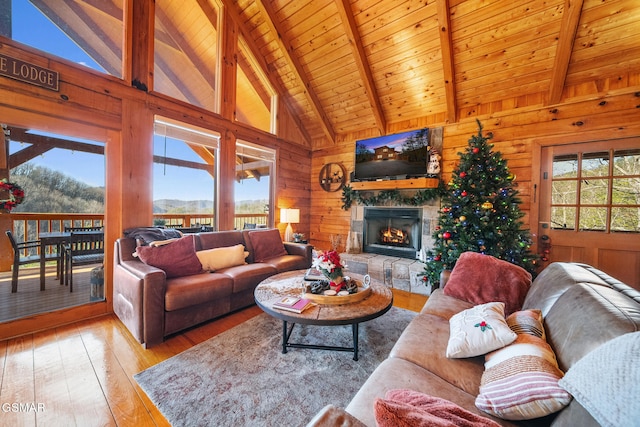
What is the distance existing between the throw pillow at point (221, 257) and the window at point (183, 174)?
3.26ft

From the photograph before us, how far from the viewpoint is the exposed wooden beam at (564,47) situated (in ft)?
7.75

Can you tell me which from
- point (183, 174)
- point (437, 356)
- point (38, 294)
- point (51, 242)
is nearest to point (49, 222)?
point (51, 242)

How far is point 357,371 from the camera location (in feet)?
5.71

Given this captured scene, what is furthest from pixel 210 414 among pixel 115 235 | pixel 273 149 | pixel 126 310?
A: pixel 273 149

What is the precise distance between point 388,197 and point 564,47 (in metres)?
2.65

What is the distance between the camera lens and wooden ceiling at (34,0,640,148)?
258 cm

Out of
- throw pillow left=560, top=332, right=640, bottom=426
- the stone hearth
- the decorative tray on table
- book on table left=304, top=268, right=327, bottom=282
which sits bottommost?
the stone hearth

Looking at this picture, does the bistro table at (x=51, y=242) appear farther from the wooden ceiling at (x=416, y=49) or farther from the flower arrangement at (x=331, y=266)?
the flower arrangement at (x=331, y=266)

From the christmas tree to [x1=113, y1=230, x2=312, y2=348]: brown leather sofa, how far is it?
2.21 m

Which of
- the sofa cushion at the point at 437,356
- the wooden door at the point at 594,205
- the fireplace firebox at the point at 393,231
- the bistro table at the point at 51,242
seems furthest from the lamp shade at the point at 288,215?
the wooden door at the point at 594,205

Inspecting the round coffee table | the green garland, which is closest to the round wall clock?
the green garland

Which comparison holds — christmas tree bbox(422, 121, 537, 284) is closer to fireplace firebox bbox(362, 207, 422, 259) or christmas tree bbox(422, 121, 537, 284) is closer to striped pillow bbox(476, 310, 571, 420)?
fireplace firebox bbox(362, 207, 422, 259)

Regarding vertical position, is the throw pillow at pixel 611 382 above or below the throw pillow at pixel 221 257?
above

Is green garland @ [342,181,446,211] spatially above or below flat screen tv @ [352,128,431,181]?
below
